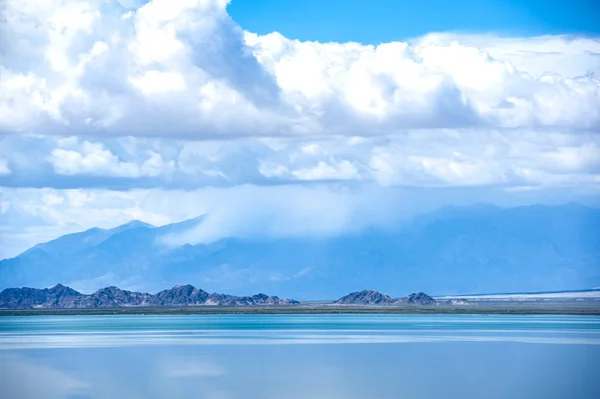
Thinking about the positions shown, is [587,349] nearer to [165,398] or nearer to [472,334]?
[472,334]

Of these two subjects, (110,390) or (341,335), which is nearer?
(110,390)

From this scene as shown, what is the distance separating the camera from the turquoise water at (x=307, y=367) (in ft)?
187

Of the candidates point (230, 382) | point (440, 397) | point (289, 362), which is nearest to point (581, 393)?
A: point (440, 397)

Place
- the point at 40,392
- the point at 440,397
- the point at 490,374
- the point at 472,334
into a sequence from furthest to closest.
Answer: the point at 472,334
the point at 490,374
the point at 40,392
the point at 440,397

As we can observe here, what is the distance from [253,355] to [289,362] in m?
7.21

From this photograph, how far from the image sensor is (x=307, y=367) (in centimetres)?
6931

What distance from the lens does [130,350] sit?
8688 cm

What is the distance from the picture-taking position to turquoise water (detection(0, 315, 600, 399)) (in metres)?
57.0

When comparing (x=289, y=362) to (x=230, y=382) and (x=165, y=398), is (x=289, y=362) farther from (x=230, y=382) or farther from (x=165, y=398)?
(x=165, y=398)

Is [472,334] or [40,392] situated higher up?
[472,334]

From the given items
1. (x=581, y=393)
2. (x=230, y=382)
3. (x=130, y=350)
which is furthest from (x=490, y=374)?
(x=130, y=350)

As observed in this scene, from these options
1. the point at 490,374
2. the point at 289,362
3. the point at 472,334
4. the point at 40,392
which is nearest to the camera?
the point at 40,392

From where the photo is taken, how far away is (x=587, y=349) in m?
80.9

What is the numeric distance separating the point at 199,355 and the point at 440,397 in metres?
30.9
